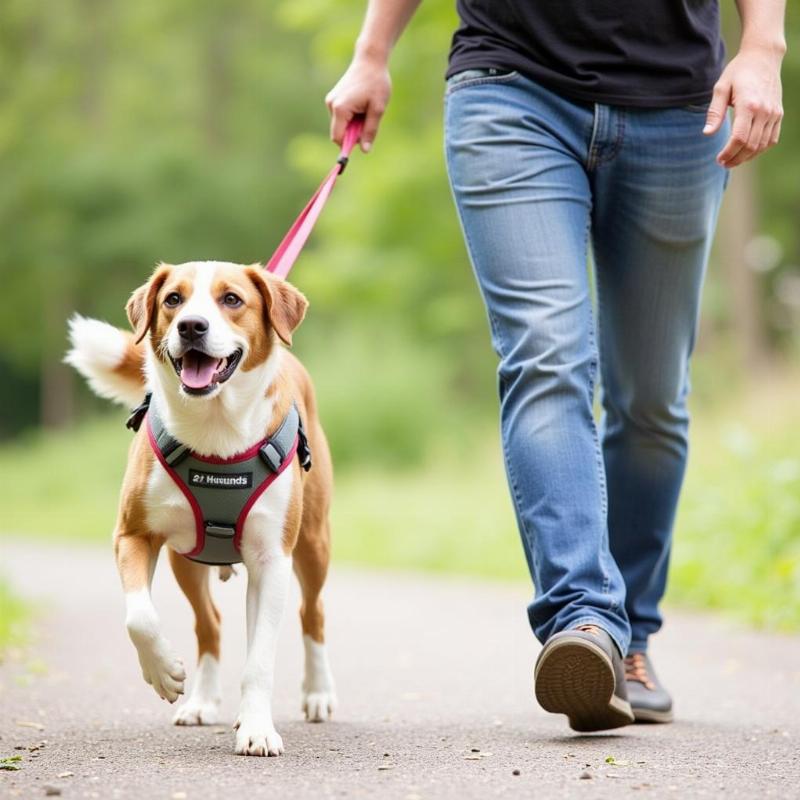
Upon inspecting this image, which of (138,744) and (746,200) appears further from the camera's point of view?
(746,200)

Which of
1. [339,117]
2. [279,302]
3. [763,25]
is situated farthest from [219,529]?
[763,25]

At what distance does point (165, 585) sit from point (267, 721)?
708 centimetres

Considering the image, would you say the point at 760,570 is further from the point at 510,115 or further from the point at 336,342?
the point at 336,342

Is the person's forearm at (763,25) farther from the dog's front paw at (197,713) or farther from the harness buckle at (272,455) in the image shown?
the dog's front paw at (197,713)

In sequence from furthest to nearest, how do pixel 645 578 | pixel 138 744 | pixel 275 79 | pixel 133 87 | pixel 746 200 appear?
pixel 133 87
pixel 275 79
pixel 746 200
pixel 645 578
pixel 138 744

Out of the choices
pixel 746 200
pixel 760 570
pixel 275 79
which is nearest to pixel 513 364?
pixel 760 570

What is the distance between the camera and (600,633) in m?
3.36

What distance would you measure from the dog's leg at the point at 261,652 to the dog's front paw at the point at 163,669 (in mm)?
169

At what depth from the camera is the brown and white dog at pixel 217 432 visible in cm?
353

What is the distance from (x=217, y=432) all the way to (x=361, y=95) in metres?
1.13

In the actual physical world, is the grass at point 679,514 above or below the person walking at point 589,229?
below

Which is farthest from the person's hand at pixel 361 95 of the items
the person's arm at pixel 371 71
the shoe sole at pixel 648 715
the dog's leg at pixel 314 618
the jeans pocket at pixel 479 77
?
the shoe sole at pixel 648 715

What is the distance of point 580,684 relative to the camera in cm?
336

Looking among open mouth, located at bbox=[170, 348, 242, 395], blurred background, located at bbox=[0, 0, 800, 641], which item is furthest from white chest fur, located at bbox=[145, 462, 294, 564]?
blurred background, located at bbox=[0, 0, 800, 641]
